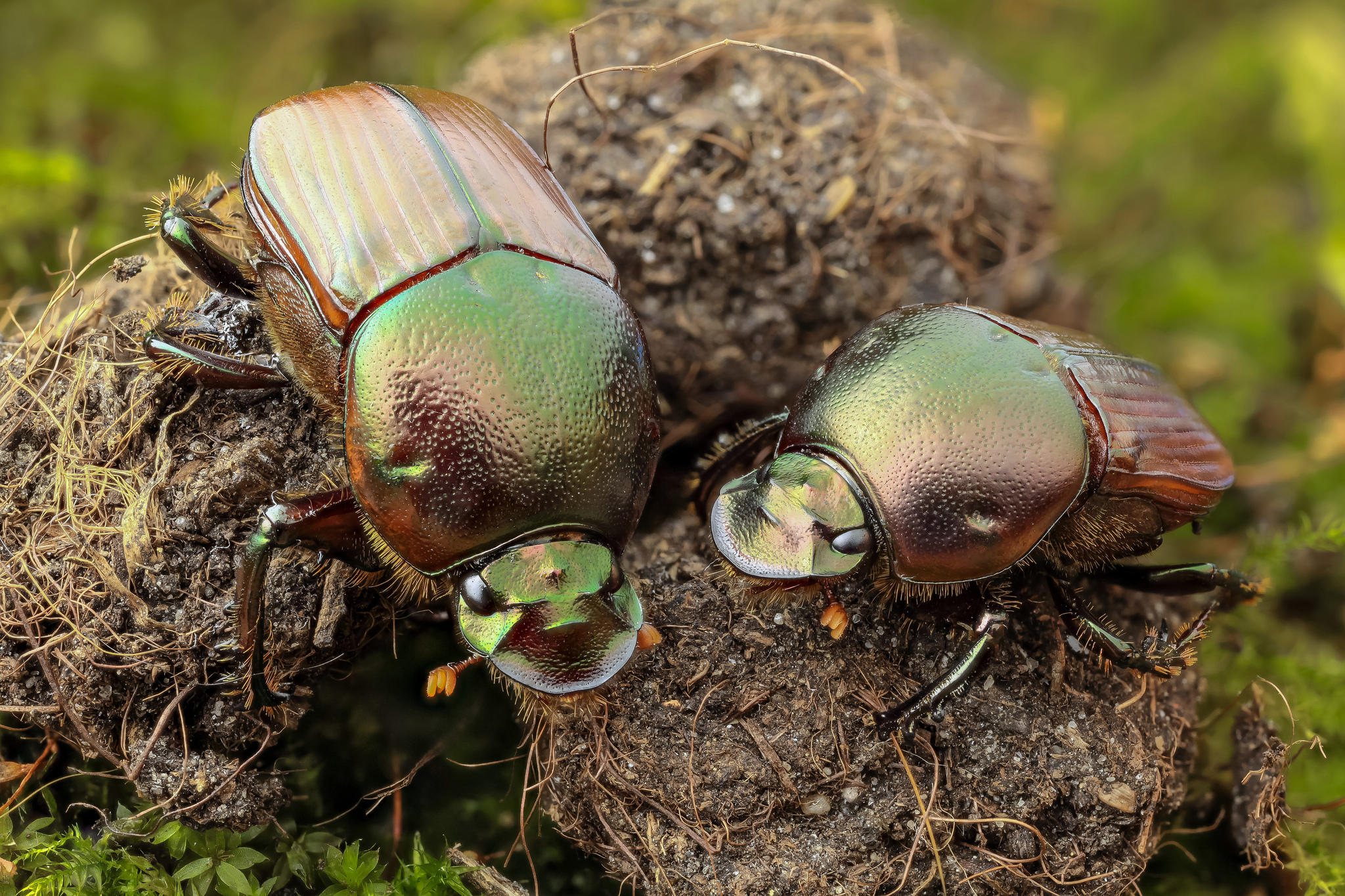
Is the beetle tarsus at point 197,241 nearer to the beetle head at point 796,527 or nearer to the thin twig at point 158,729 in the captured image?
the thin twig at point 158,729

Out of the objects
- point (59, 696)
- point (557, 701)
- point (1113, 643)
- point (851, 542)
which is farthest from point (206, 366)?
point (1113, 643)

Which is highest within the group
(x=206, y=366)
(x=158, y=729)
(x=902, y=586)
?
(x=206, y=366)

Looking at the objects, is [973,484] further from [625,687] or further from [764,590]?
[625,687]

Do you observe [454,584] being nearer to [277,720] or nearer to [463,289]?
[277,720]

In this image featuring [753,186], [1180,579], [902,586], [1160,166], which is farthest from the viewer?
[1160,166]

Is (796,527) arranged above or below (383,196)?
below

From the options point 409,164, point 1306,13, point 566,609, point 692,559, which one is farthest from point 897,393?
point 1306,13
